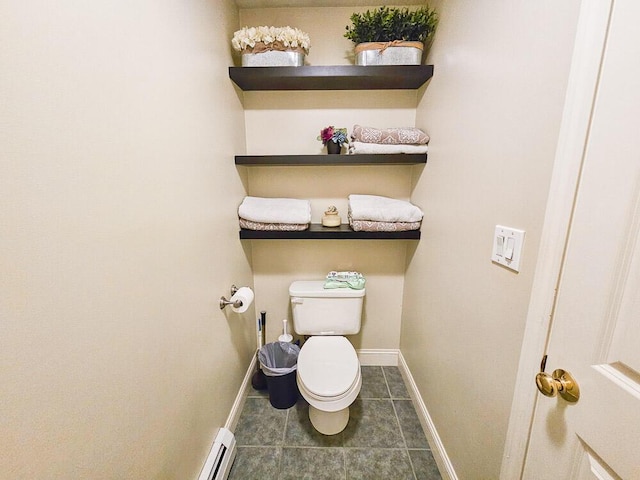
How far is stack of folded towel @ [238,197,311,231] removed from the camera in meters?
1.48

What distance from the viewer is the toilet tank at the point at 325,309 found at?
5.35 ft

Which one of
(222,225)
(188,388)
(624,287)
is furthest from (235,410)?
(624,287)

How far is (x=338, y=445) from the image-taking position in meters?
1.36

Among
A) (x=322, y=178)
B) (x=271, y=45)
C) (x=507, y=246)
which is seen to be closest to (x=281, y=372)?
(x=322, y=178)

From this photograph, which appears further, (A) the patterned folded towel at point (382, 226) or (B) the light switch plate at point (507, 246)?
(A) the patterned folded towel at point (382, 226)

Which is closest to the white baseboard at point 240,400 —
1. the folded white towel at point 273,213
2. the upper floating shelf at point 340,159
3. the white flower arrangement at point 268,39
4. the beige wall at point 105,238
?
the beige wall at point 105,238

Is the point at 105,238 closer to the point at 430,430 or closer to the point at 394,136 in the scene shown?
the point at 394,136

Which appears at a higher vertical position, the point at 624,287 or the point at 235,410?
the point at 624,287

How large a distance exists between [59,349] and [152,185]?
1.50 feet

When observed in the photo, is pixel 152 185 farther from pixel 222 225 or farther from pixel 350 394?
pixel 350 394

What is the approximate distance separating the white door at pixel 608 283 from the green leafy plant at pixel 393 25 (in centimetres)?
99

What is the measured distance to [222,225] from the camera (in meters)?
1.29

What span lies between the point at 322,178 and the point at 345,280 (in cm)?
67

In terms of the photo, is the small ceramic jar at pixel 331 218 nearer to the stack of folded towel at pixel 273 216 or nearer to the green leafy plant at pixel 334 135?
the stack of folded towel at pixel 273 216
